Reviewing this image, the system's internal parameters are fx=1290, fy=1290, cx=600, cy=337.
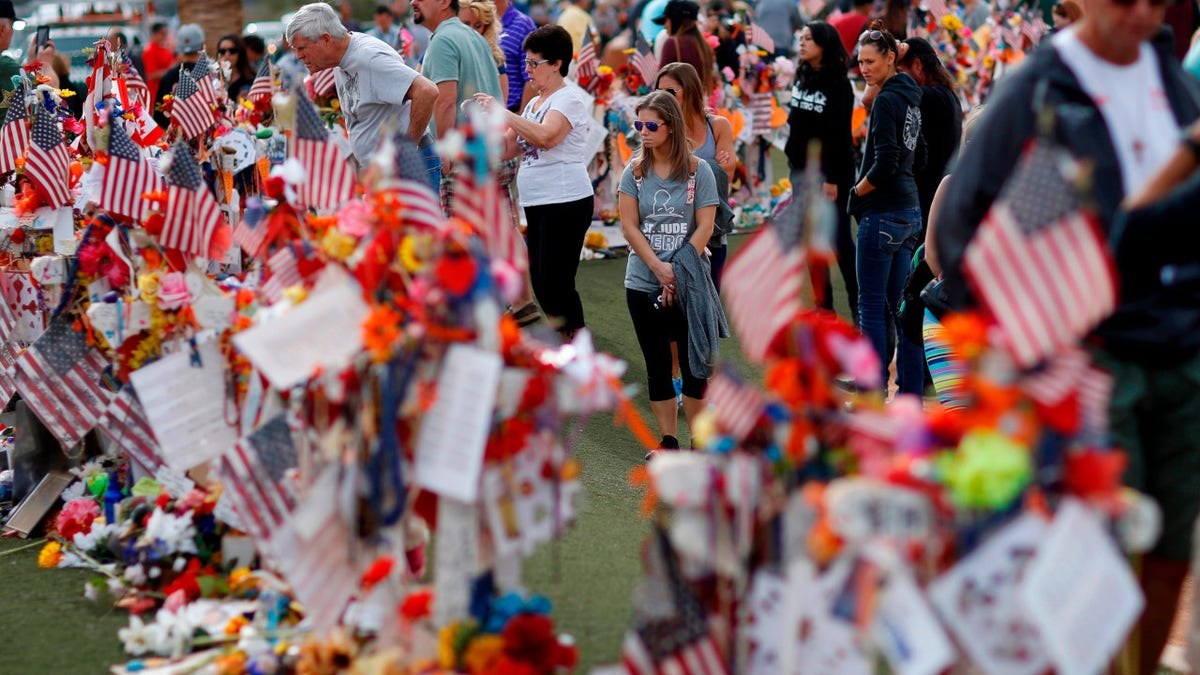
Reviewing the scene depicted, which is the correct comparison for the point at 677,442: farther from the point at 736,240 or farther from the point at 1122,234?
the point at 736,240

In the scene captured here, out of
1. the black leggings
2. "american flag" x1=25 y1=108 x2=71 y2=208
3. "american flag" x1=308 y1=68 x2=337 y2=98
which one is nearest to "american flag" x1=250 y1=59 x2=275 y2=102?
"american flag" x1=308 y1=68 x2=337 y2=98

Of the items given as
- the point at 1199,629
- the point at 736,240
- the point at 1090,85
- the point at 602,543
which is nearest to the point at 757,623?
the point at 1199,629

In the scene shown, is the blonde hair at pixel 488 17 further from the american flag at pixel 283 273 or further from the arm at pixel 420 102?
the american flag at pixel 283 273

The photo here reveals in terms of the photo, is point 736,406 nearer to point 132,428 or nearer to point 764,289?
point 764,289

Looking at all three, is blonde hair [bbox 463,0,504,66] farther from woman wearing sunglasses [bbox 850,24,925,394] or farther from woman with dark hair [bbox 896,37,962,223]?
woman with dark hair [bbox 896,37,962,223]

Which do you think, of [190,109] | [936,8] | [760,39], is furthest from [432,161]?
[936,8]

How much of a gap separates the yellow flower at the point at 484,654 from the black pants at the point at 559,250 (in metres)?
3.71

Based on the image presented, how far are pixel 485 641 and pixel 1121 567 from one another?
57.6 inches

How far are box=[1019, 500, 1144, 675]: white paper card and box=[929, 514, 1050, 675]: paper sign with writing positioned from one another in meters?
0.04

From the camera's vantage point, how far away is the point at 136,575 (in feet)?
15.1

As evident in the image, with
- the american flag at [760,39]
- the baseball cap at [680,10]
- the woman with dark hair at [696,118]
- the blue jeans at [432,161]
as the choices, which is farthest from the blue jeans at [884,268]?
the american flag at [760,39]

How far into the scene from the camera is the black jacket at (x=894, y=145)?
6.43 meters

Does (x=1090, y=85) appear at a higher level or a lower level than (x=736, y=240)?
higher

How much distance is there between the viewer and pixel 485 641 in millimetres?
3139
